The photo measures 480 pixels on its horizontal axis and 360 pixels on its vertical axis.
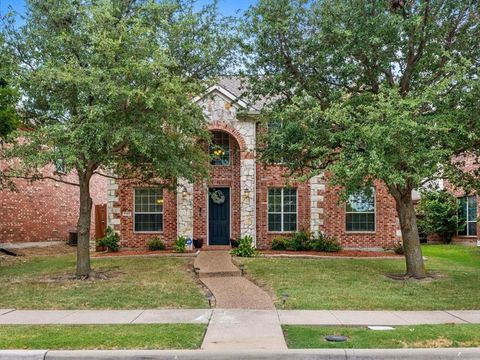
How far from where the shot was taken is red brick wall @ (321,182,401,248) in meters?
20.6

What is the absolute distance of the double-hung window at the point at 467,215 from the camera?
25.3 m

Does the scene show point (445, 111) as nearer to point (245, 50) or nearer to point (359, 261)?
point (245, 50)

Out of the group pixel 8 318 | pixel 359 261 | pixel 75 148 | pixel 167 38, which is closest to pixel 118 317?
pixel 8 318

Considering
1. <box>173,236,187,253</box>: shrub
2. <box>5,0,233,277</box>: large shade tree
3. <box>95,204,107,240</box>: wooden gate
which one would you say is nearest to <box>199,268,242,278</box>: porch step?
<box>5,0,233,277</box>: large shade tree

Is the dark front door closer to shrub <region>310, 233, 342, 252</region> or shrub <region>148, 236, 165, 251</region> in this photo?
shrub <region>148, 236, 165, 251</region>

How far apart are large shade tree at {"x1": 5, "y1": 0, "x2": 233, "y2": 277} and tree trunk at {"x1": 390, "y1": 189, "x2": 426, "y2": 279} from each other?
5.37m

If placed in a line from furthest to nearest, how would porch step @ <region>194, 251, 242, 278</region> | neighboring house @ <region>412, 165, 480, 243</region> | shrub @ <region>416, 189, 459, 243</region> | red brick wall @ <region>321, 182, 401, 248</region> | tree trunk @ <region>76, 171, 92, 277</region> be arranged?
1. shrub @ <region>416, 189, 459, 243</region>
2. neighboring house @ <region>412, 165, 480, 243</region>
3. red brick wall @ <region>321, 182, 401, 248</region>
4. porch step @ <region>194, 251, 242, 278</region>
5. tree trunk @ <region>76, 171, 92, 277</region>

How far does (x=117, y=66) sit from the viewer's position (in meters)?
Result: 11.2

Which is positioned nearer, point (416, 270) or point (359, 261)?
point (416, 270)

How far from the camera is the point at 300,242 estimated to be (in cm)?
1989

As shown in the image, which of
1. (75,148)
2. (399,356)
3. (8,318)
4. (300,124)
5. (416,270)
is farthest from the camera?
(416,270)

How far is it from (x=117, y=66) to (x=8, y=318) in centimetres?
555

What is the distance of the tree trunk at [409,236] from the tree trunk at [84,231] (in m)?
8.08

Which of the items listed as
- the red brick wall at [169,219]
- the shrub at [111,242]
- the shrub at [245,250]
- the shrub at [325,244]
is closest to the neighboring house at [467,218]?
the shrub at [325,244]
